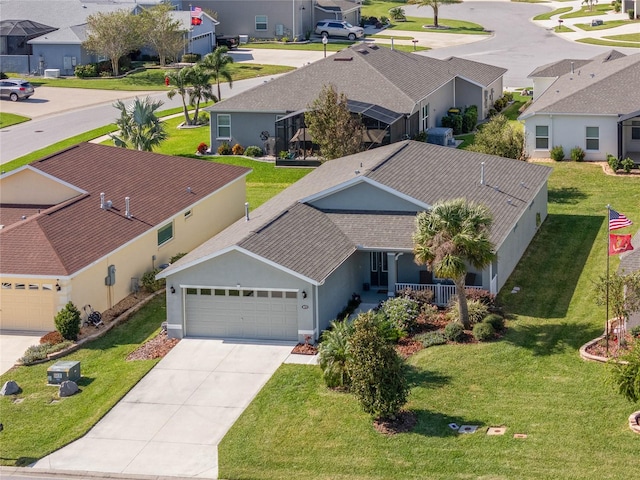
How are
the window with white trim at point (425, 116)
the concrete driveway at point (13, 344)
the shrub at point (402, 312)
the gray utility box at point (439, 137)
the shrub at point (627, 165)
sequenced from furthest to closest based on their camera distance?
the window with white trim at point (425, 116), the gray utility box at point (439, 137), the shrub at point (627, 165), the shrub at point (402, 312), the concrete driveway at point (13, 344)

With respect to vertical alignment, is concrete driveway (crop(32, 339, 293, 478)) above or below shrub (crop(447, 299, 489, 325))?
below

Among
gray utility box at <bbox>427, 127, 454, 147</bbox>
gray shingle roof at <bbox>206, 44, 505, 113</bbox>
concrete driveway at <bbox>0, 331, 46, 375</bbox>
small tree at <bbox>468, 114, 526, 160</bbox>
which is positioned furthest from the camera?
→ gray utility box at <bbox>427, 127, 454, 147</bbox>

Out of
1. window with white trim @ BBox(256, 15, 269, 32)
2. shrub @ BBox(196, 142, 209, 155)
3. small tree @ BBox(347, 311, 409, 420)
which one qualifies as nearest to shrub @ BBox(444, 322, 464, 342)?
small tree @ BBox(347, 311, 409, 420)

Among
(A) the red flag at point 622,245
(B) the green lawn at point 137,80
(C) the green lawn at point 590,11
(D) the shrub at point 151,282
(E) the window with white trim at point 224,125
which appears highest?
(C) the green lawn at point 590,11

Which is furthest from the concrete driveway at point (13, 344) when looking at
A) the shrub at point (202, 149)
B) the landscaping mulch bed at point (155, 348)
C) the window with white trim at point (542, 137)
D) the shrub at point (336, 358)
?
the window with white trim at point (542, 137)

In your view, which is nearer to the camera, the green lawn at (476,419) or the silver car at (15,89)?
the green lawn at (476,419)

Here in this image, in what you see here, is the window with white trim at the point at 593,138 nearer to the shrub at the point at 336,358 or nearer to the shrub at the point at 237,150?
the shrub at the point at 237,150

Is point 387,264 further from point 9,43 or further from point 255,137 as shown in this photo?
point 9,43

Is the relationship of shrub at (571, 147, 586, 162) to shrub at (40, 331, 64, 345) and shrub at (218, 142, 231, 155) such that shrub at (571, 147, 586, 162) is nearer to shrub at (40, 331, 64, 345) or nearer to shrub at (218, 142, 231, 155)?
shrub at (218, 142, 231, 155)
